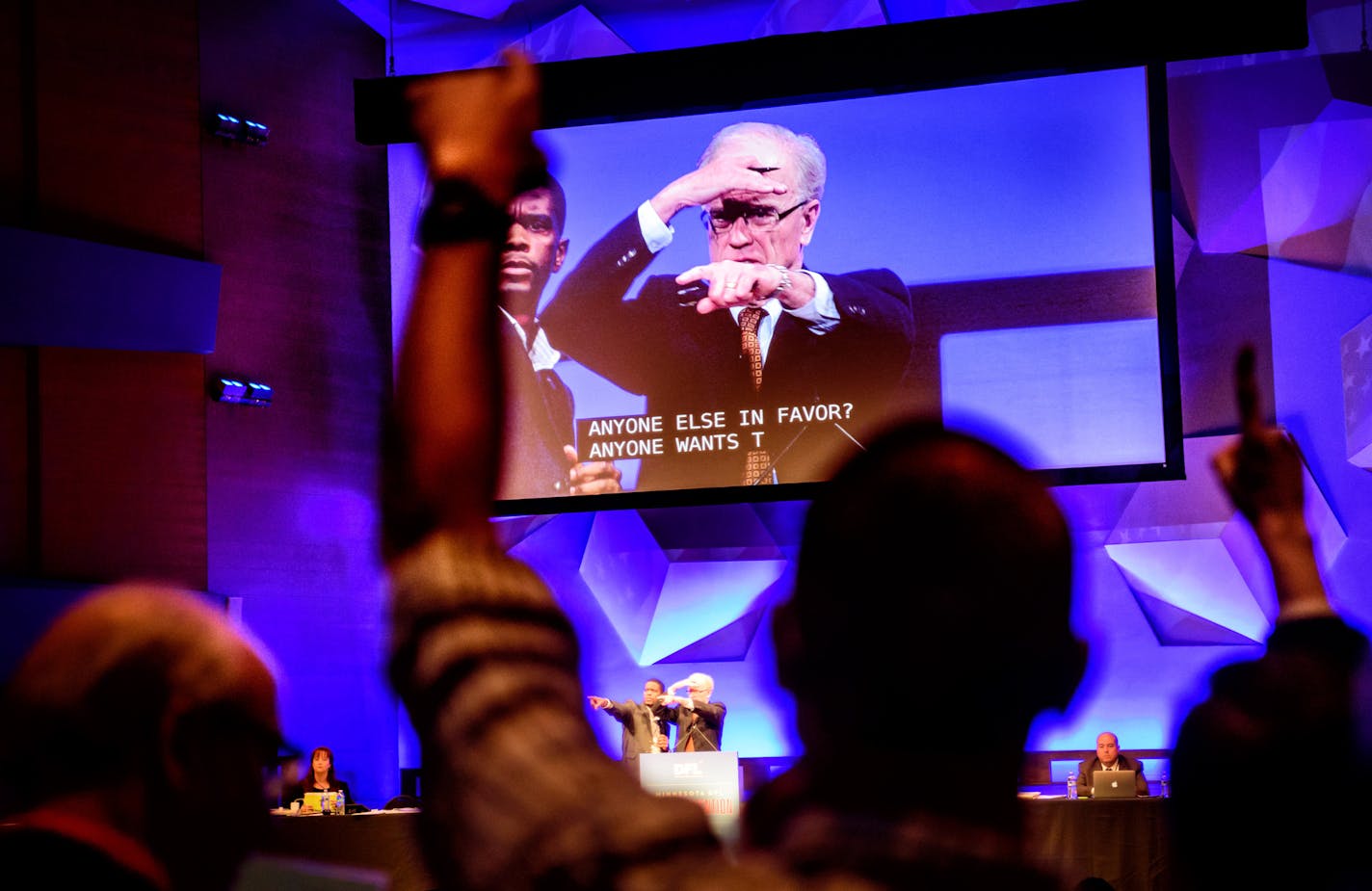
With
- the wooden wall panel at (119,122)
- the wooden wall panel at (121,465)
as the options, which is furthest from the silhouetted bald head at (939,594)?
the wooden wall panel at (119,122)

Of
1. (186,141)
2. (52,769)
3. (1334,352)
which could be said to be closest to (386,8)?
(186,141)

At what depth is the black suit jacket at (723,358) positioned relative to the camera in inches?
302

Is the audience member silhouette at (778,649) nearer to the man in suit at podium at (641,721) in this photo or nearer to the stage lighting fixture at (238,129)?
the man in suit at podium at (641,721)

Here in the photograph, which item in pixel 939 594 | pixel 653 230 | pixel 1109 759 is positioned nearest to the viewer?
pixel 939 594

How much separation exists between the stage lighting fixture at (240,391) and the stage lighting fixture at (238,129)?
1322 mm

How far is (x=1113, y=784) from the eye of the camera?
572 cm

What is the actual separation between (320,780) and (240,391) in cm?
213

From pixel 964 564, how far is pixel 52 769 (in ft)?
2.13

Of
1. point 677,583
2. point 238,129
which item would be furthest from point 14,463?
point 677,583

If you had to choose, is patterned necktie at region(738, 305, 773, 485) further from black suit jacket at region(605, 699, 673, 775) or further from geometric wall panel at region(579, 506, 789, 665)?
black suit jacket at region(605, 699, 673, 775)

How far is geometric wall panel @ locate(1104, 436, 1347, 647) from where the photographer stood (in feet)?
26.3

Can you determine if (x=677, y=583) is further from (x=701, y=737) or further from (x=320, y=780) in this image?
(x=320, y=780)

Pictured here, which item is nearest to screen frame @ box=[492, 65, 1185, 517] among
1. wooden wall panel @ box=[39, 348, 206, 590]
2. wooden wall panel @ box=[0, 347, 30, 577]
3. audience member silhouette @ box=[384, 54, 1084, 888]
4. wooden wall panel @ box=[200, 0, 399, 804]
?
wooden wall panel @ box=[200, 0, 399, 804]

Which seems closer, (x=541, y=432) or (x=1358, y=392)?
(x=1358, y=392)
